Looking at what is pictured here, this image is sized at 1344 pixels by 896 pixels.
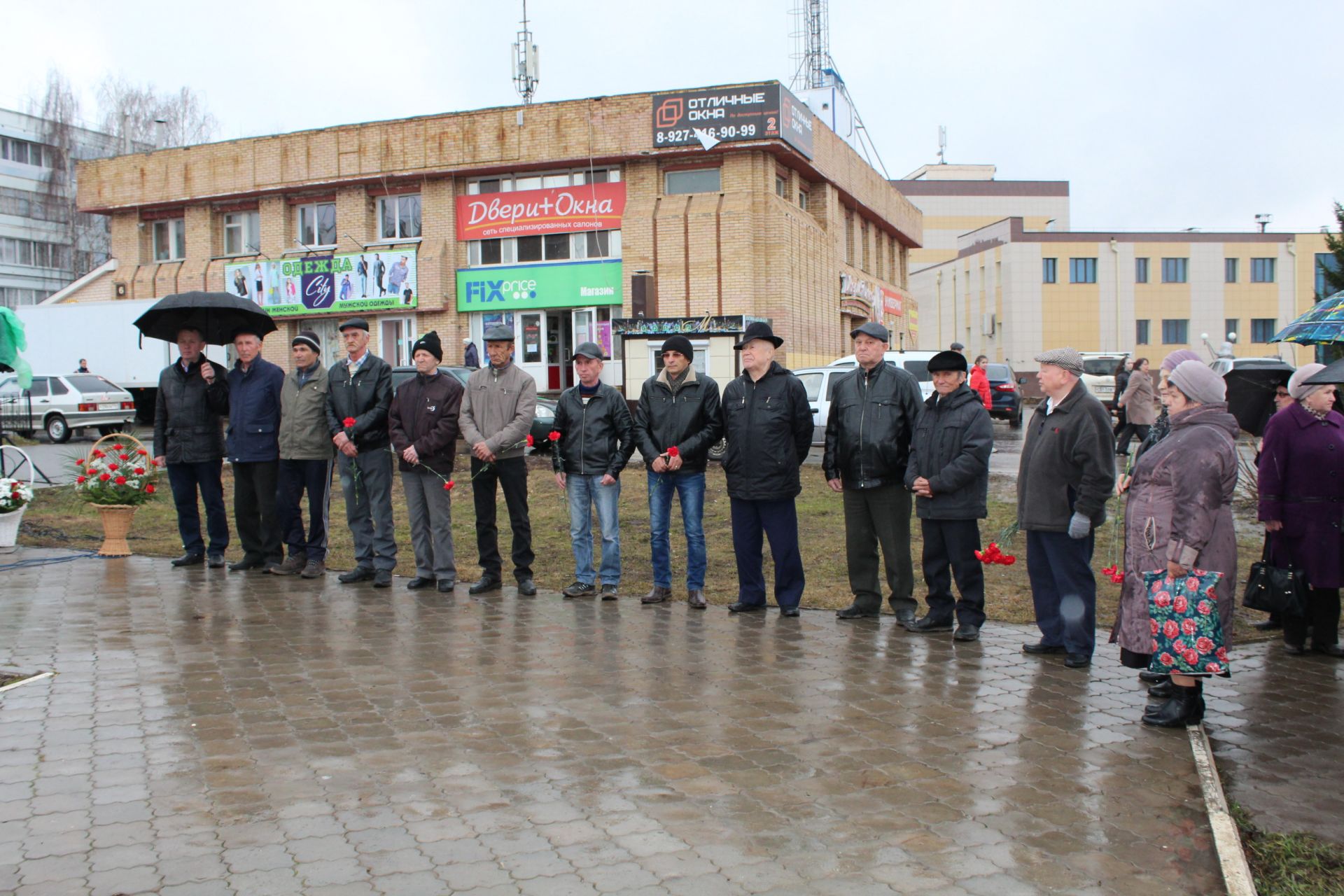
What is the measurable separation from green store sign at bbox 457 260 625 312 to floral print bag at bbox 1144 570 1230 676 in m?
25.3

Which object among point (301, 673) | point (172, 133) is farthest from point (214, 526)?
point (172, 133)

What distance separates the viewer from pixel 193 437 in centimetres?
959

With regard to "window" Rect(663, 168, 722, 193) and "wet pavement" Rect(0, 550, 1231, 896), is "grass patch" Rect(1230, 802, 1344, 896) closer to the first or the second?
"wet pavement" Rect(0, 550, 1231, 896)

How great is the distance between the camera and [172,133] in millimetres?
52344

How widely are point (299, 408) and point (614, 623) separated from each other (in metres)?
3.52

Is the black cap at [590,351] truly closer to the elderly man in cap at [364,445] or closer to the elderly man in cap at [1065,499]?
the elderly man in cap at [364,445]

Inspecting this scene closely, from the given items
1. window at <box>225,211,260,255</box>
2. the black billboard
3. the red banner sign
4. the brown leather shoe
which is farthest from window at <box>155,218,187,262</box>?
the brown leather shoe

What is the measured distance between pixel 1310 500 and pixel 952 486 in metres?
2.20

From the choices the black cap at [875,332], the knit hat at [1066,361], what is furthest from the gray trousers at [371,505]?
the knit hat at [1066,361]

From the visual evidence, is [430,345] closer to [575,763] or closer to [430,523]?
[430,523]

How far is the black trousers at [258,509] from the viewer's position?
9.30 m

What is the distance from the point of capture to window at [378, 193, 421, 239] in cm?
3209

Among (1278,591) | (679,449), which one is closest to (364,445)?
(679,449)

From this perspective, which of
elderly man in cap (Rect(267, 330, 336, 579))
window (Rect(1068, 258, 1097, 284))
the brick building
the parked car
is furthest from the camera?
window (Rect(1068, 258, 1097, 284))
